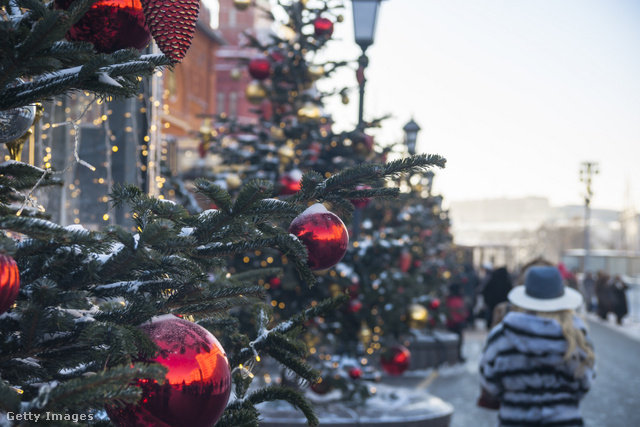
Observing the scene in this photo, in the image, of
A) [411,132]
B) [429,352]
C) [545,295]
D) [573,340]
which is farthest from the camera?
[429,352]

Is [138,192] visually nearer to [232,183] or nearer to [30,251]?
[30,251]

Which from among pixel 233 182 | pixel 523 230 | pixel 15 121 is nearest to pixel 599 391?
pixel 233 182

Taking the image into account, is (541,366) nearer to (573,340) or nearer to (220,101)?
(573,340)

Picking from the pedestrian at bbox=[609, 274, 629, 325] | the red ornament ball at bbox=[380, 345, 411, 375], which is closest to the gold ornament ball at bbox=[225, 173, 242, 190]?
the red ornament ball at bbox=[380, 345, 411, 375]

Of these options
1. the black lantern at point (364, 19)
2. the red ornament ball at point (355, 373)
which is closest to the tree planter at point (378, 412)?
the red ornament ball at point (355, 373)

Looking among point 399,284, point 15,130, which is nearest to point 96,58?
point 15,130

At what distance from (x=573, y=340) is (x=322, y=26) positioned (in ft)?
14.4

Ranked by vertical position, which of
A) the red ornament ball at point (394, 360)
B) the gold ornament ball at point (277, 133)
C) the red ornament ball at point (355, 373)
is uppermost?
the gold ornament ball at point (277, 133)

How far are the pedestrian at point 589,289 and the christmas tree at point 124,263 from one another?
31.3m

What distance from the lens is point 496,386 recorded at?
4.59m

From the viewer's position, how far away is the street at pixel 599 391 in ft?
30.5

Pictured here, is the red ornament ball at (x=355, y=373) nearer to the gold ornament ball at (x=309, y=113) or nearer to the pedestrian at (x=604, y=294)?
the gold ornament ball at (x=309, y=113)

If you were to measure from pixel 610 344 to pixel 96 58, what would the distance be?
19433 millimetres

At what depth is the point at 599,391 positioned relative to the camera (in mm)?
11586
